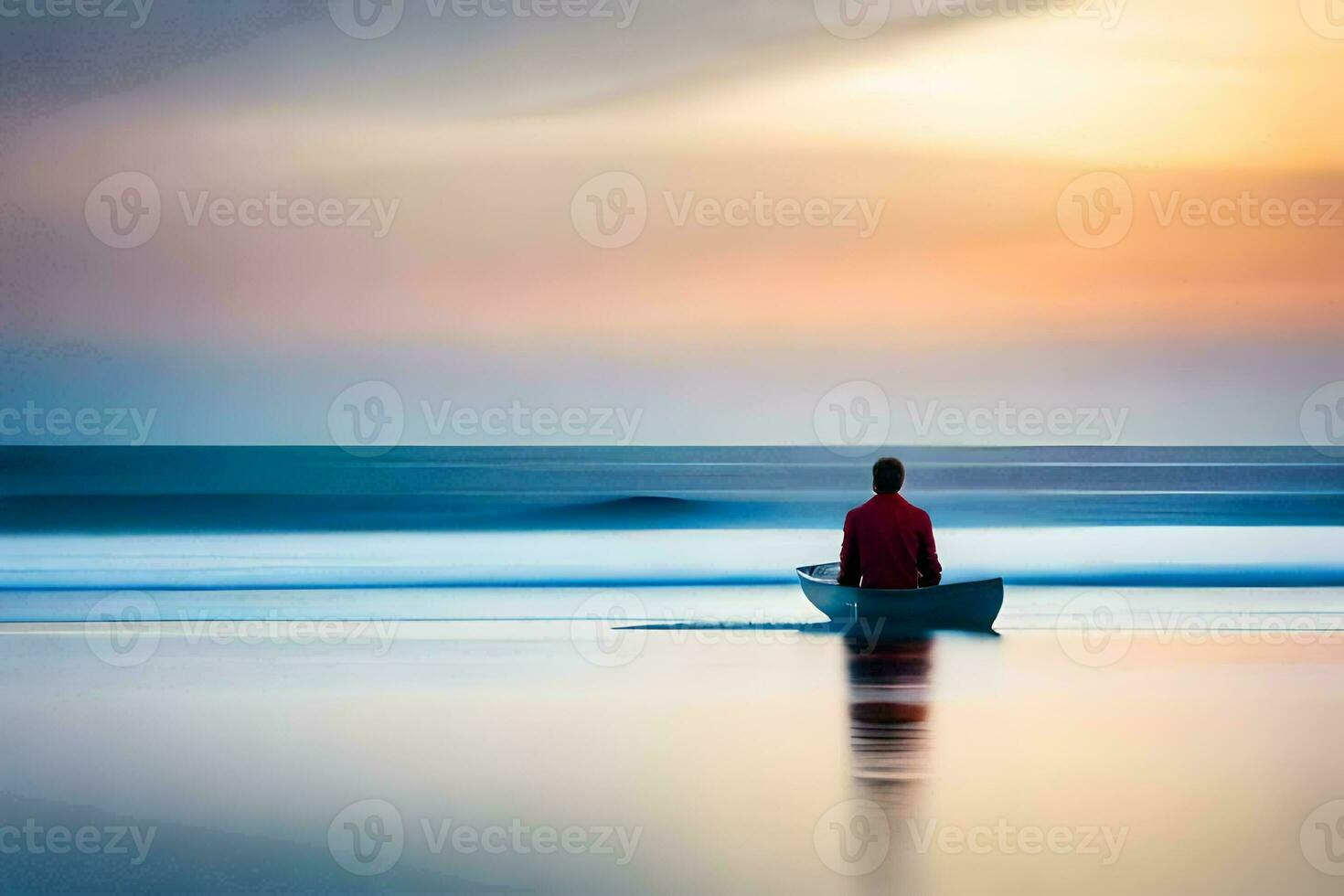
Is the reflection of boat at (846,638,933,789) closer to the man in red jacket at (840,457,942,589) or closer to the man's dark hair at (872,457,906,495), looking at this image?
the man in red jacket at (840,457,942,589)

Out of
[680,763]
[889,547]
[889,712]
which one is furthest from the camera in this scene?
[889,547]

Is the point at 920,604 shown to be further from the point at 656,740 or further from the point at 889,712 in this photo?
the point at 656,740

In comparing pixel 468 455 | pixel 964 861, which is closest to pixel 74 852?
pixel 964 861

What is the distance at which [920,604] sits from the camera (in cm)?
679

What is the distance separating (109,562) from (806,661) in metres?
11.0

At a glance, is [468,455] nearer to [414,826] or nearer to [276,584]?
[276,584]

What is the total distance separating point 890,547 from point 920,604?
39cm

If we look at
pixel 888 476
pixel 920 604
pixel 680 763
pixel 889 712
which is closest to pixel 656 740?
pixel 680 763

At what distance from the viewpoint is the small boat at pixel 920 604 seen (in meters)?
6.78

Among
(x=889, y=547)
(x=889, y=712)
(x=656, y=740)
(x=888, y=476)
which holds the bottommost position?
(x=656, y=740)

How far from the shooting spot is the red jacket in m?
6.66

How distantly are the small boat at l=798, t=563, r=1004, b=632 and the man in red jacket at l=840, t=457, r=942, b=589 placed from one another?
0.19 feet

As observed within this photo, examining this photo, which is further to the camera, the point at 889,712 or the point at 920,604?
the point at 920,604

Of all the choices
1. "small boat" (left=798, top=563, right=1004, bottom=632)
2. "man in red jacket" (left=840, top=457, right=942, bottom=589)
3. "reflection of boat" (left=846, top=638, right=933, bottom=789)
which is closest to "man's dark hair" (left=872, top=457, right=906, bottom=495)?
"man in red jacket" (left=840, top=457, right=942, bottom=589)
